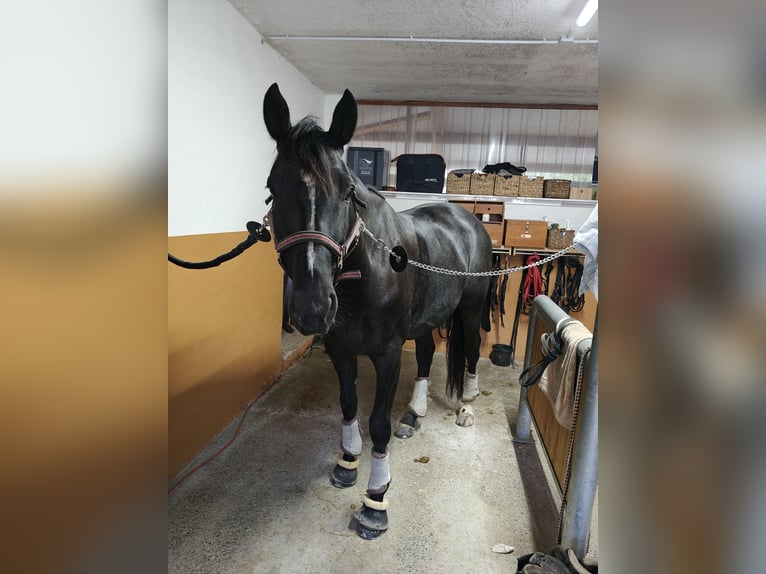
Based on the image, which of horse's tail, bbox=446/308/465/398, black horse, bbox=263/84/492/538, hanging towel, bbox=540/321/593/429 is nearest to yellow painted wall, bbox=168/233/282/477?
black horse, bbox=263/84/492/538

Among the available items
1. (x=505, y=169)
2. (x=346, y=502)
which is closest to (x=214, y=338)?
(x=346, y=502)

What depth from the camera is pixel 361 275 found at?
5.01 feet

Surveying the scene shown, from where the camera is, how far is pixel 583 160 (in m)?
4.30

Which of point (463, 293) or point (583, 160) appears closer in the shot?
point (463, 293)

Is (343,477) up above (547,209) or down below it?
below

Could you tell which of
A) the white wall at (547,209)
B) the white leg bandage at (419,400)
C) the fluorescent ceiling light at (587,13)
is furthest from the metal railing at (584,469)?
the white wall at (547,209)

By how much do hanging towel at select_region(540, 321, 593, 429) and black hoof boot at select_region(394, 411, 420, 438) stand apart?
1003 mm

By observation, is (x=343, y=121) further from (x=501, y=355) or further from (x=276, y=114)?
(x=501, y=355)

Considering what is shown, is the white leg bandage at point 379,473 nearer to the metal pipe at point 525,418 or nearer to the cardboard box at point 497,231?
the metal pipe at point 525,418

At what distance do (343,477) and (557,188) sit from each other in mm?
3273
